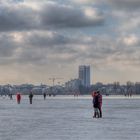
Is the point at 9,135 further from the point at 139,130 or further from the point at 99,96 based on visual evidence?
the point at 99,96

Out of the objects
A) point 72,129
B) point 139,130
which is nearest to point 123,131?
point 139,130

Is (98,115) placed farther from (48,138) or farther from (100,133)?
(48,138)

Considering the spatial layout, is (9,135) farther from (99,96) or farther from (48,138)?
(99,96)

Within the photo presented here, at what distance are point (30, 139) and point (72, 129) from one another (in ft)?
15.7

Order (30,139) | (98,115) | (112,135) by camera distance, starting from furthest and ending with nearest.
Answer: (98,115) → (112,135) → (30,139)

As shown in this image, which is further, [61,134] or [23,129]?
[23,129]

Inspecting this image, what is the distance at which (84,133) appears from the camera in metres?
23.0

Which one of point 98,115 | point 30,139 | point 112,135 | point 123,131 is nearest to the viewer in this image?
point 30,139

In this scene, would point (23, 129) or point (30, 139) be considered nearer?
point (30, 139)

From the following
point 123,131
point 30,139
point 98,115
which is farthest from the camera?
point 98,115

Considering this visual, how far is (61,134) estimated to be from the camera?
74.0ft

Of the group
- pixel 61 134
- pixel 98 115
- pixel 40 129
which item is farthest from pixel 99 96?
pixel 61 134

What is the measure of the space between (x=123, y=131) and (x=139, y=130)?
0.81 metres

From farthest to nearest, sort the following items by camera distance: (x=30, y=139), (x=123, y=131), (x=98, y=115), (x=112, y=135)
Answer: (x=98, y=115), (x=123, y=131), (x=112, y=135), (x=30, y=139)
